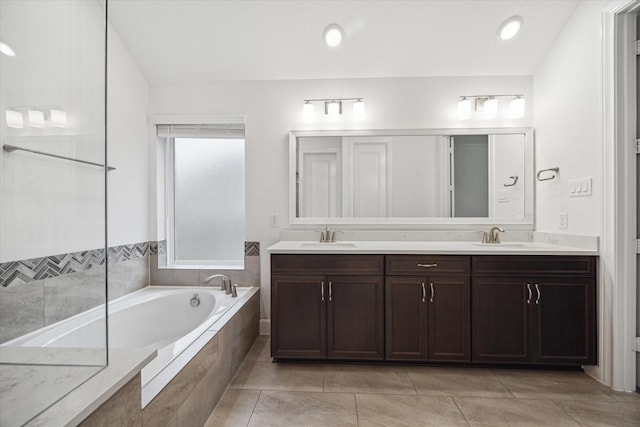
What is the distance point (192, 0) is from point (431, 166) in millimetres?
2212

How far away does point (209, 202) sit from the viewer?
318 centimetres

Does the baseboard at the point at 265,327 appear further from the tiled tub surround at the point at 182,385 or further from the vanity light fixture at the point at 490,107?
the vanity light fixture at the point at 490,107

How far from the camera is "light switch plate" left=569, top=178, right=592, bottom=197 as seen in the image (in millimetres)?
2217

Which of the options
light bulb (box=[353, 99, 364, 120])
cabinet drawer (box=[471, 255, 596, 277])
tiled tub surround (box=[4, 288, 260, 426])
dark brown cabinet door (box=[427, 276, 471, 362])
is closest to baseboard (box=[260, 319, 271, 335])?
tiled tub surround (box=[4, 288, 260, 426])

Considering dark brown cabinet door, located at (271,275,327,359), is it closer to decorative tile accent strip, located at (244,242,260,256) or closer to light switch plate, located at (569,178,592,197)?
decorative tile accent strip, located at (244,242,260,256)

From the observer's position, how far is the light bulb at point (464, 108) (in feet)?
9.36

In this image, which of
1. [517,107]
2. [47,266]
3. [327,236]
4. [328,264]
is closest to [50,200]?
[47,266]

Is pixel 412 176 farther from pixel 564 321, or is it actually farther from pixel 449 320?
pixel 564 321

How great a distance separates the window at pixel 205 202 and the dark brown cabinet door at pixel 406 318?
4.86 feet

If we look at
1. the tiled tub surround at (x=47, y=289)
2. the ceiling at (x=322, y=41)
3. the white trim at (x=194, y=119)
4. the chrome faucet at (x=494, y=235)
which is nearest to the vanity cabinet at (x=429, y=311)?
the chrome faucet at (x=494, y=235)

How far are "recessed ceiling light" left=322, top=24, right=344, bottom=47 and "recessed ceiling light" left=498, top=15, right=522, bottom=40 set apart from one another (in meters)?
1.17

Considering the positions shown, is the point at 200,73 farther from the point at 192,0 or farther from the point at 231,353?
the point at 231,353

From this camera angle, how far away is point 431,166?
2902 millimetres

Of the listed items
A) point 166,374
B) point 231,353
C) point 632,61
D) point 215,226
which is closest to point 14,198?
point 166,374
